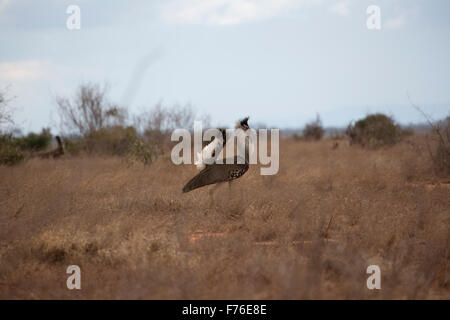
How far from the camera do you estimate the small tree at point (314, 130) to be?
93.7 ft

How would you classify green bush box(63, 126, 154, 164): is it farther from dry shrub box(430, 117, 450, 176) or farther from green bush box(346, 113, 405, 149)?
dry shrub box(430, 117, 450, 176)

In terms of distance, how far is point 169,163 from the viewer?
1212cm

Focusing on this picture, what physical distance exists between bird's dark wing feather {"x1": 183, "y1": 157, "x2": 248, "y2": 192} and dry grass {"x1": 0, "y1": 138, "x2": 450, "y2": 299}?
1.41 ft

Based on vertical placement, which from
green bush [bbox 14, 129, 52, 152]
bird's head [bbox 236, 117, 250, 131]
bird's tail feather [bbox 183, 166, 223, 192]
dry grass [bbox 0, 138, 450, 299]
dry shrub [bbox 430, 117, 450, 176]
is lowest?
dry grass [bbox 0, 138, 450, 299]

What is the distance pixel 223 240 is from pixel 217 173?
2.23 metres

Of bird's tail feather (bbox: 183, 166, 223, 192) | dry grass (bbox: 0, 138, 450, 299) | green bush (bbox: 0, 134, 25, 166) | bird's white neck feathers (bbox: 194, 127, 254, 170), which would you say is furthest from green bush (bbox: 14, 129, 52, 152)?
bird's white neck feathers (bbox: 194, 127, 254, 170)

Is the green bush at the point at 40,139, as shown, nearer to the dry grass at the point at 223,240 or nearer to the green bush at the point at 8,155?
the green bush at the point at 8,155

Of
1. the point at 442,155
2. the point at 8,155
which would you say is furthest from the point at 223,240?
the point at 8,155

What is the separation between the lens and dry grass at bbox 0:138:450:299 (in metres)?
3.85

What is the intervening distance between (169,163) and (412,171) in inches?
270

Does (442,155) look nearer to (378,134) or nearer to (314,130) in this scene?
(378,134)

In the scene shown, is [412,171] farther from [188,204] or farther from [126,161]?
[126,161]

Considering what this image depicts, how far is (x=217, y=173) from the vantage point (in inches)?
279
